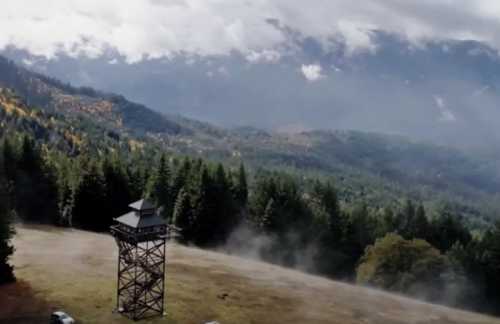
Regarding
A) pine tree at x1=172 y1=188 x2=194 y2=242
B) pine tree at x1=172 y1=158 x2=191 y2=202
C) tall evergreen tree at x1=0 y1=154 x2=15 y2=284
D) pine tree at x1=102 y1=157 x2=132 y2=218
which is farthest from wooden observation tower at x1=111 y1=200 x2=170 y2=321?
pine tree at x1=172 y1=158 x2=191 y2=202

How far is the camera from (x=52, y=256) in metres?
82.6

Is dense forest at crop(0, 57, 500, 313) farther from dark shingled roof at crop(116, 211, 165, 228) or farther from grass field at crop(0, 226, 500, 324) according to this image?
dark shingled roof at crop(116, 211, 165, 228)

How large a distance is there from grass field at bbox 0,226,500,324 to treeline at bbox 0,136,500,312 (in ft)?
39.3

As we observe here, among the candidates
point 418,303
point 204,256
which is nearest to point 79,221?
point 204,256

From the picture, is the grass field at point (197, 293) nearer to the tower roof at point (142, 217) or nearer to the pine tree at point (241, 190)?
the tower roof at point (142, 217)

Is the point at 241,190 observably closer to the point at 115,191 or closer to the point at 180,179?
the point at 180,179

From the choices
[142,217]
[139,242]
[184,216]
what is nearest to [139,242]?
[139,242]

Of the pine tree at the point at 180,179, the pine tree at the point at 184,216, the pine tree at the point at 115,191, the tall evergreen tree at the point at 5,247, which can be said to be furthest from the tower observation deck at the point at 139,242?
the pine tree at the point at 180,179

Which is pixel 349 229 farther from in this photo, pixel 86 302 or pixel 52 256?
pixel 86 302

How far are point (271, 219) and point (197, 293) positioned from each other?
4911cm

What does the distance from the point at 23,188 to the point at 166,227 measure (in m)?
59.4

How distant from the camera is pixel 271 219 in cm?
11956

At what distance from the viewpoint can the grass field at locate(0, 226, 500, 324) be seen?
63.0 meters

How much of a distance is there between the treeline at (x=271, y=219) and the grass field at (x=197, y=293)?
12.0 meters
